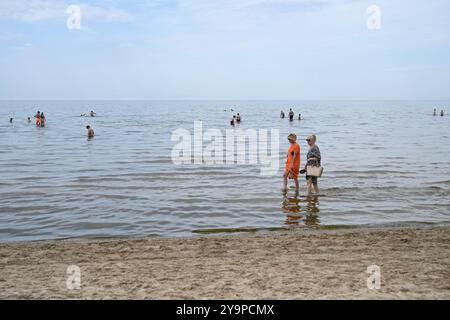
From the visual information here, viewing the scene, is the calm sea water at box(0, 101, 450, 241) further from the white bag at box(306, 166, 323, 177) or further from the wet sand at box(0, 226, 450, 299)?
the wet sand at box(0, 226, 450, 299)

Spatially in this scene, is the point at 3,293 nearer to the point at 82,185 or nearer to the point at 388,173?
the point at 82,185

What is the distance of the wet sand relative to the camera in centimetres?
505

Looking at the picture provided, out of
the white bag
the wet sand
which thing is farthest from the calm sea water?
the wet sand

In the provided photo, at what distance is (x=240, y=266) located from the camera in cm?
615

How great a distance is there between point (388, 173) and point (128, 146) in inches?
681

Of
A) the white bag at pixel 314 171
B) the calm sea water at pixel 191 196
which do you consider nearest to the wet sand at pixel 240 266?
the calm sea water at pixel 191 196

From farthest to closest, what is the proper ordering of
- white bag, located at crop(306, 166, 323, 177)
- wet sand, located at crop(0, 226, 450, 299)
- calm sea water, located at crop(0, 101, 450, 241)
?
1. white bag, located at crop(306, 166, 323, 177)
2. calm sea water, located at crop(0, 101, 450, 241)
3. wet sand, located at crop(0, 226, 450, 299)

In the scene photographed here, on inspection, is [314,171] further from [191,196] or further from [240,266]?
[240,266]

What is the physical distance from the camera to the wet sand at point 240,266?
5.05 m

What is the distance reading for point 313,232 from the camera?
346 inches

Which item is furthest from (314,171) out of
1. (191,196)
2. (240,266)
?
(240,266)

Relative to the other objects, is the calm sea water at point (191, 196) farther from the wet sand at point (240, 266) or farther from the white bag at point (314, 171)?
the wet sand at point (240, 266)

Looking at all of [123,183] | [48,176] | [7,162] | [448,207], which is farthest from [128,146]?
[448,207]
